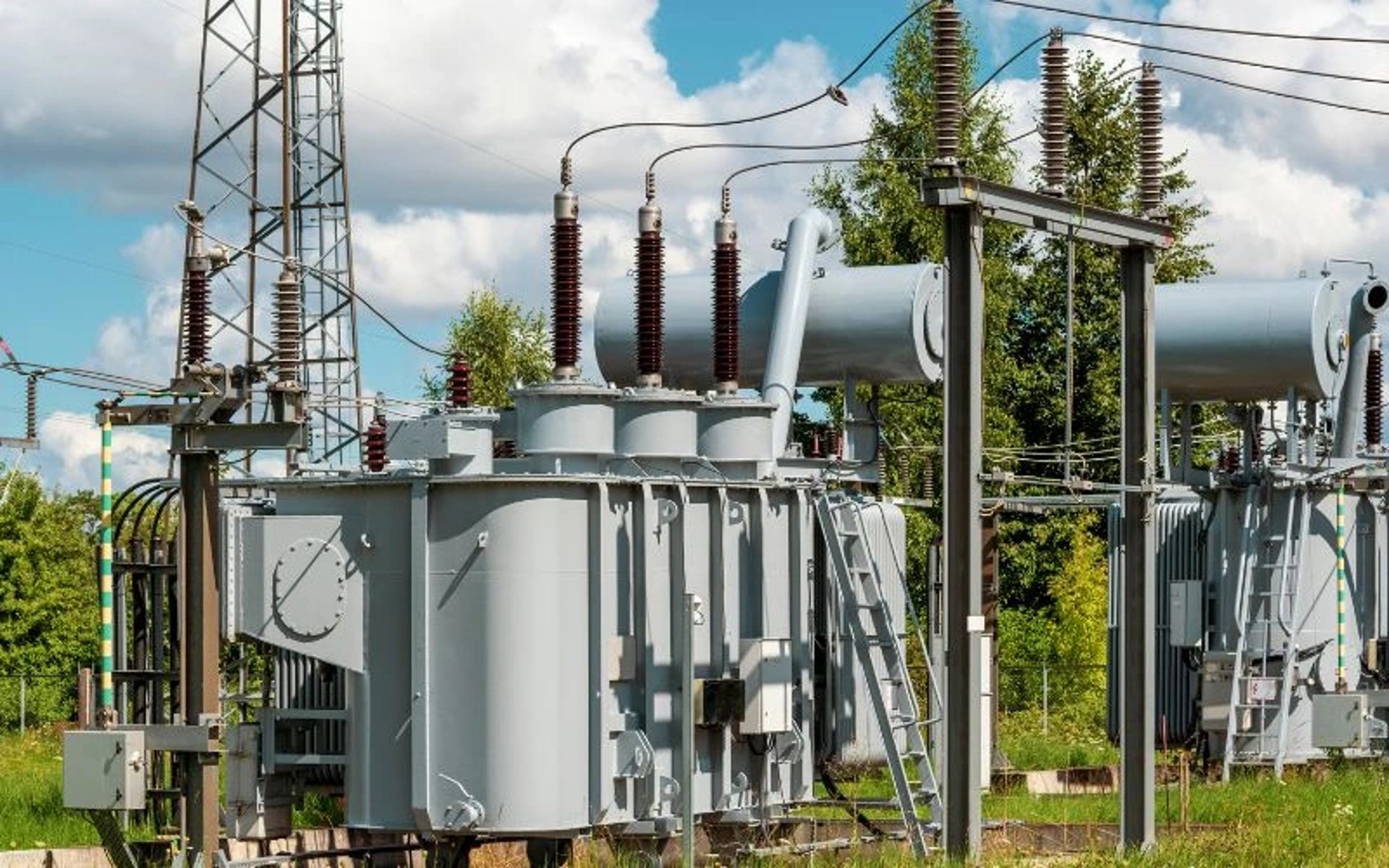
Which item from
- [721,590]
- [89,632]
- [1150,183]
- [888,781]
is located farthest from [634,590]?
[89,632]

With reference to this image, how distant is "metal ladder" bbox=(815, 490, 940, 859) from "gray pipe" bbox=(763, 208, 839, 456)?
1822mm

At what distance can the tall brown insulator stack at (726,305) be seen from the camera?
1953 centimetres

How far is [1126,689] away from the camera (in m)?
18.8

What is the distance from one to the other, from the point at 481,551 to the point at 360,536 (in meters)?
0.91

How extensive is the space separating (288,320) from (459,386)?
1.77 meters

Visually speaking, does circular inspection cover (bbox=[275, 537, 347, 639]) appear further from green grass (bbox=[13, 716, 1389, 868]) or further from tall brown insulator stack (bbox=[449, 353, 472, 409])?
green grass (bbox=[13, 716, 1389, 868])

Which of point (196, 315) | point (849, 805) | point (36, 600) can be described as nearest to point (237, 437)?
point (196, 315)

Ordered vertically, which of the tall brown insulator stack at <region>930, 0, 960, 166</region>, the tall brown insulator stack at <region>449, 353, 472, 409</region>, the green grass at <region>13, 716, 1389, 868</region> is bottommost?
the green grass at <region>13, 716, 1389, 868</region>

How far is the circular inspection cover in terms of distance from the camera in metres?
16.7

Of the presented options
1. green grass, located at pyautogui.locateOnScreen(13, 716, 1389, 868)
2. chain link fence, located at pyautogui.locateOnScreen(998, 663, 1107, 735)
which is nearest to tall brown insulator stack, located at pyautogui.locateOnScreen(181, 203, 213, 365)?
green grass, located at pyautogui.locateOnScreen(13, 716, 1389, 868)

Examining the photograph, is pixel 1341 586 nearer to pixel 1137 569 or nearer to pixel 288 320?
pixel 1137 569

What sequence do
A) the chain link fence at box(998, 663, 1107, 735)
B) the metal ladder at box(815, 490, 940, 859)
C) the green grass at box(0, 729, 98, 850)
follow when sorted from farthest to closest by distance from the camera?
the chain link fence at box(998, 663, 1107, 735) < the metal ladder at box(815, 490, 940, 859) < the green grass at box(0, 729, 98, 850)

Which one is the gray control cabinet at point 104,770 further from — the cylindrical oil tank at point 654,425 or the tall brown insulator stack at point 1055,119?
the tall brown insulator stack at point 1055,119

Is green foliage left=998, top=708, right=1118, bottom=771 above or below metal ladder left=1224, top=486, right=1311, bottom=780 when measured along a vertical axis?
below
